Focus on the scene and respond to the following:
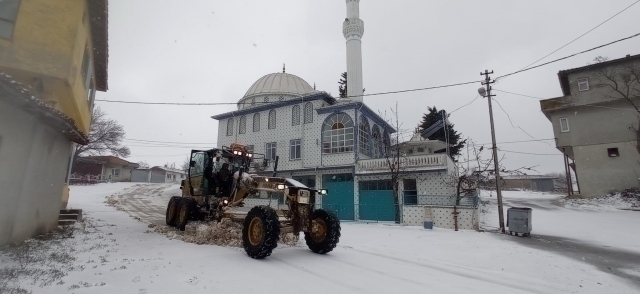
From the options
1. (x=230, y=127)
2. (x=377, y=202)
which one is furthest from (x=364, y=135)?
(x=230, y=127)

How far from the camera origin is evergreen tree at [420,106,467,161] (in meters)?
32.3

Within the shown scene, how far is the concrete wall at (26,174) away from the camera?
6067mm

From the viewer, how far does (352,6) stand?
92.2 ft

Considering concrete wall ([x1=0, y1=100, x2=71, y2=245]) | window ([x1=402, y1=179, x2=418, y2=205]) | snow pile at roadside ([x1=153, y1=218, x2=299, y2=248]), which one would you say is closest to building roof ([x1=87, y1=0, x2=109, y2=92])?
concrete wall ([x1=0, y1=100, x2=71, y2=245])

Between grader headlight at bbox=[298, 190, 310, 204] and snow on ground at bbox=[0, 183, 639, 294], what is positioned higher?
grader headlight at bbox=[298, 190, 310, 204]

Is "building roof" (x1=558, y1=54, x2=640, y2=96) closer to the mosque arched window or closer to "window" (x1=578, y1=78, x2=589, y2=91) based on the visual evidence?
"window" (x1=578, y1=78, x2=589, y2=91)

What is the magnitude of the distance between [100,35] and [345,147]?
50.2 ft

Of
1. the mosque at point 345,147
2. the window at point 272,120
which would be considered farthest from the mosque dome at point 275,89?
the window at point 272,120

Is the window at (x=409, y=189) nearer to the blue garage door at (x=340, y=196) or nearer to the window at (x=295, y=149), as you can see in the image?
the blue garage door at (x=340, y=196)

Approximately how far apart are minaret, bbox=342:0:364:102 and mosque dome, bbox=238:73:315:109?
512 cm

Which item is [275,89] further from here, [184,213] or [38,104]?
[38,104]

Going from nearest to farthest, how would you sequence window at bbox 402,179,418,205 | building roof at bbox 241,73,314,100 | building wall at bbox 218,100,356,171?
1. window at bbox 402,179,418,205
2. building wall at bbox 218,100,356,171
3. building roof at bbox 241,73,314,100

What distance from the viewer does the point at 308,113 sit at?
928 inches

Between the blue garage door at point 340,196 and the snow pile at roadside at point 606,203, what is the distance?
51.9 feet
